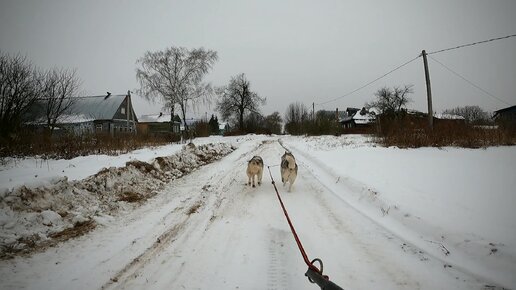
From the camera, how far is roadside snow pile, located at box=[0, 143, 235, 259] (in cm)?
397

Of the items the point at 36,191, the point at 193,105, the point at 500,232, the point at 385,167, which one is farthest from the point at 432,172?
the point at 193,105

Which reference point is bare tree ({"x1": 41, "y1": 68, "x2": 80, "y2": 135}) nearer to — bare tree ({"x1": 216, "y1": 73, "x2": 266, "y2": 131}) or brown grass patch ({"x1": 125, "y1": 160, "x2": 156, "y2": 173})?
brown grass patch ({"x1": 125, "y1": 160, "x2": 156, "y2": 173})

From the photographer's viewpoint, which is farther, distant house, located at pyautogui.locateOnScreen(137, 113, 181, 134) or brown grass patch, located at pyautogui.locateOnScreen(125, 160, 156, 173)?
distant house, located at pyautogui.locateOnScreen(137, 113, 181, 134)

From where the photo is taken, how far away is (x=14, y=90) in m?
10.8

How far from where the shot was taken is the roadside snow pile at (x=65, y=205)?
3.97 metres

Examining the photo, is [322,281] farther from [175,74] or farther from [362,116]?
[362,116]

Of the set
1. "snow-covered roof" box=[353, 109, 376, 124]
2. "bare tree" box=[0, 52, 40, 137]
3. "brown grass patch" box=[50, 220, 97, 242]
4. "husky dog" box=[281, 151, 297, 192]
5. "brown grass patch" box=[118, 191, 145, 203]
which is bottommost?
"brown grass patch" box=[50, 220, 97, 242]

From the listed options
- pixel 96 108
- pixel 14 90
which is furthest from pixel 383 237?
pixel 96 108

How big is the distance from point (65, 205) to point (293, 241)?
14.8 feet

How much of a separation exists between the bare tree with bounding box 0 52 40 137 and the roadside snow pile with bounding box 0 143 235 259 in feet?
20.3

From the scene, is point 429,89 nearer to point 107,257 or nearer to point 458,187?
point 458,187

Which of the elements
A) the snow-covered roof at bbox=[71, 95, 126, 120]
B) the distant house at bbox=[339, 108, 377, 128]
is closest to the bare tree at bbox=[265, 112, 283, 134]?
the distant house at bbox=[339, 108, 377, 128]

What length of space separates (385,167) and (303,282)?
23.0 feet

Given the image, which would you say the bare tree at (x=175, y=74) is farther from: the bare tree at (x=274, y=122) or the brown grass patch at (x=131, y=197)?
the bare tree at (x=274, y=122)
